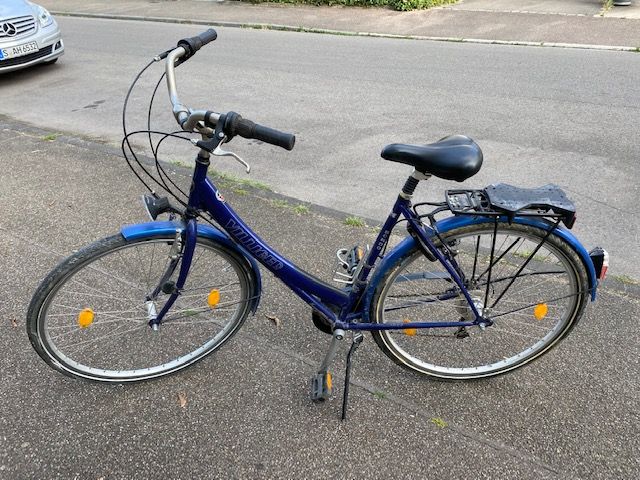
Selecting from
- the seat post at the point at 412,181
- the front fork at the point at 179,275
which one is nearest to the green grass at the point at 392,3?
the seat post at the point at 412,181

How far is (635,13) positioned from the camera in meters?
10.5

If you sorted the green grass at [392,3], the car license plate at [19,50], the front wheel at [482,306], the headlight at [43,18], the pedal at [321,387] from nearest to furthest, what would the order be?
the front wheel at [482,306] → the pedal at [321,387] → the car license plate at [19,50] → the headlight at [43,18] → the green grass at [392,3]

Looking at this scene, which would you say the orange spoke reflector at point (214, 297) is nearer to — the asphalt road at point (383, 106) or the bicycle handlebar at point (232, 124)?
the bicycle handlebar at point (232, 124)

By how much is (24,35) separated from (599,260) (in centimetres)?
836

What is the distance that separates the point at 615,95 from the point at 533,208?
5.67 metres

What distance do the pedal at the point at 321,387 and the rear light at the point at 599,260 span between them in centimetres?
128

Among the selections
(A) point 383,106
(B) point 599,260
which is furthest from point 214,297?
(A) point 383,106

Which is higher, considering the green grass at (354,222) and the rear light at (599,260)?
the rear light at (599,260)

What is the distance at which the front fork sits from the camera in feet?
6.86

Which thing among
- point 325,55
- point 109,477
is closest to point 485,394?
point 109,477

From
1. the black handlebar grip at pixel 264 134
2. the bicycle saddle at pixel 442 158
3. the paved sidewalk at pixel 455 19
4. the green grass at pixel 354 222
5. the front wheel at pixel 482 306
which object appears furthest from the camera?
the paved sidewalk at pixel 455 19

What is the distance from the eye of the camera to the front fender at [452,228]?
1975mm

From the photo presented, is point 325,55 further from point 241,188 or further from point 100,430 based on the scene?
point 100,430

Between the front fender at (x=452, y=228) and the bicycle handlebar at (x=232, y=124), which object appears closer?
the bicycle handlebar at (x=232, y=124)
